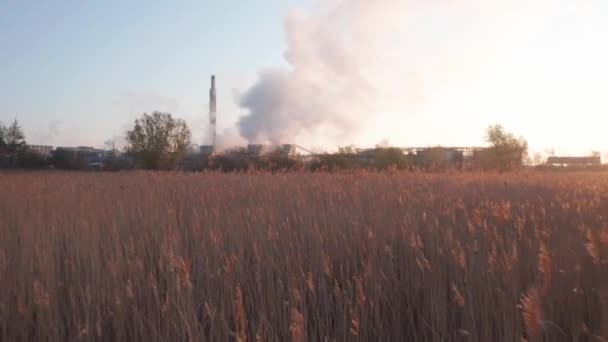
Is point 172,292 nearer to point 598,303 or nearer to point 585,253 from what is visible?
point 598,303

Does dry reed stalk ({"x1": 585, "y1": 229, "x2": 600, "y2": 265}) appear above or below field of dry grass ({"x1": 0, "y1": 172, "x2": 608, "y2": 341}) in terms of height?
above

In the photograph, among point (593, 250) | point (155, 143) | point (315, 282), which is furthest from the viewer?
point (155, 143)

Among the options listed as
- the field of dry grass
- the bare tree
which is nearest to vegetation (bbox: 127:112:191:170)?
the bare tree

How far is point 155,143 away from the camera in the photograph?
36.9 m

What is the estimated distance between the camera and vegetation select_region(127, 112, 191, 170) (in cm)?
3666

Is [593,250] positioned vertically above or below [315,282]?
above

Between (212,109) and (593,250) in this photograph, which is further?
(212,109)

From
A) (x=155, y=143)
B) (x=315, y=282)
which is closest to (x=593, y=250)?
(x=315, y=282)

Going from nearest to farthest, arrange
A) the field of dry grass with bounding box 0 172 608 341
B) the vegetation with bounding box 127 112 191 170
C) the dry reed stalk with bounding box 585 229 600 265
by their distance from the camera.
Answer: the dry reed stalk with bounding box 585 229 600 265
the field of dry grass with bounding box 0 172 608 341
the vegetation with bounding box 127 112 191 170

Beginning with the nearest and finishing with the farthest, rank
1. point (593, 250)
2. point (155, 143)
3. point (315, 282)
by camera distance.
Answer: point (593, 250)
point (315, 282)
point (155, 143)

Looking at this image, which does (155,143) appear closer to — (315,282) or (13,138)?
(13,138)

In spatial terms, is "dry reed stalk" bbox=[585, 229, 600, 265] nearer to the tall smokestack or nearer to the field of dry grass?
the field of dry grass

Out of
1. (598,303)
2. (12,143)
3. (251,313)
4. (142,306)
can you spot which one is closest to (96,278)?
(142,306)

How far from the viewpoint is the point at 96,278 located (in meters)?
2.44
